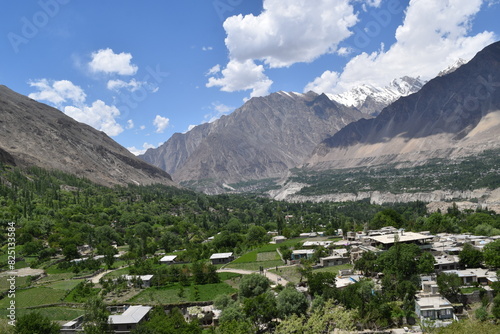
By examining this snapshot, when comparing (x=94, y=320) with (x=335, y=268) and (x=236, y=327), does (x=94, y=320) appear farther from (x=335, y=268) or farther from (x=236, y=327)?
(x=335, y=268)

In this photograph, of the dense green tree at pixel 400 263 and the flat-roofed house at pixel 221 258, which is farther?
the flat-roofed house at pixel 221 258

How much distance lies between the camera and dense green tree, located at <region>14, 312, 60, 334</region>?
33281mm

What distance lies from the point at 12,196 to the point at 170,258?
64.7 metres

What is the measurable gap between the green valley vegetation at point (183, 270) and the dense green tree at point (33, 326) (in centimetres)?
16

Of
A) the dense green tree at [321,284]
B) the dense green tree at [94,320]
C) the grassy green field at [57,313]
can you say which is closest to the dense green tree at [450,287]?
the dense green tree at [321,284]

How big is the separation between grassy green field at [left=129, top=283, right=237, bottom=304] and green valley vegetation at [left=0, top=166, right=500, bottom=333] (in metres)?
0.14

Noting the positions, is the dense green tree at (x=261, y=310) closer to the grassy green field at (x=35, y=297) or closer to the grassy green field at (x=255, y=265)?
the grassy green field at (x=255, y=265)

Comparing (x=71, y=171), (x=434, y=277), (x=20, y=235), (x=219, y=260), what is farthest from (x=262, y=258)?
(x=71, y=171)

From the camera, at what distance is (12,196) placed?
108 meters

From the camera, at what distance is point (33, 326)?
33.8m

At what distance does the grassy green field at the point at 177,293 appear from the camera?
154 feet

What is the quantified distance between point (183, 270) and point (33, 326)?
25.4 m

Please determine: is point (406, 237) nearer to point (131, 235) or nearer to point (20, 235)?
point (131, 235)

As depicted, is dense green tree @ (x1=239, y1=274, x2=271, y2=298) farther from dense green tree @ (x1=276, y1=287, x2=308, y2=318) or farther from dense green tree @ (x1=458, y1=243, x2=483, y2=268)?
dense green tree @ (x1=458, y1=243, x2=483, y2=268)
